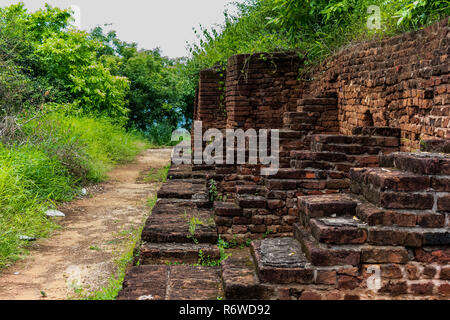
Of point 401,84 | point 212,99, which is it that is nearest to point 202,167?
point 212,99

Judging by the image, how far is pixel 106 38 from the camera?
76.6 ft

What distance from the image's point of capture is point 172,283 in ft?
8.73

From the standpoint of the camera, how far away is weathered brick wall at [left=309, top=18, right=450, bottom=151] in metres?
3.04

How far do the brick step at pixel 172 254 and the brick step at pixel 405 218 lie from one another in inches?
67.7

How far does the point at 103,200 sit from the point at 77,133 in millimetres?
2277

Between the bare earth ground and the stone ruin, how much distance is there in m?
0.54

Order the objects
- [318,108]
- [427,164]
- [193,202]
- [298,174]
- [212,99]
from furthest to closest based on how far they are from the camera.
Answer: [212,99] < [318,108] < [193,202] < [298,174] < [427,164]

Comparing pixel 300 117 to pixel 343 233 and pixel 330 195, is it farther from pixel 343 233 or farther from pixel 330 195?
pixel 343 233

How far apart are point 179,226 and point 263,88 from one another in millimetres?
3018

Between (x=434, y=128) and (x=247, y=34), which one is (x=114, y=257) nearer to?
(x=434, y=128)

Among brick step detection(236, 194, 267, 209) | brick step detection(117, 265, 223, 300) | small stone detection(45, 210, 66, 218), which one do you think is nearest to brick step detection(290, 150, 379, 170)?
brick step detection(236, 194, 267, 209)

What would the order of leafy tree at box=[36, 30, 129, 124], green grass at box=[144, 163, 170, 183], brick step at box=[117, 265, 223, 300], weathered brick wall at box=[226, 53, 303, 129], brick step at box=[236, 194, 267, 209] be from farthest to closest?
leafy tree at box=[36, 30, 129, 124] < green grass at box=[144, 163, 170, 183] < weathered brick wall at box=[226, 53, 303, 129] < brick step at box=[236, 194, 267, 209] < brick step at box=[117, 265, 223, 300]

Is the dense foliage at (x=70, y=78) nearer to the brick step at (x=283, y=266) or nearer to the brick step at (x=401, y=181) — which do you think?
the brick step at (x=283, y=266)

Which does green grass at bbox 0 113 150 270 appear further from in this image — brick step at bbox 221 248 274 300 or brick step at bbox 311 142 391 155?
brick step at bbox 311 142 391 155
